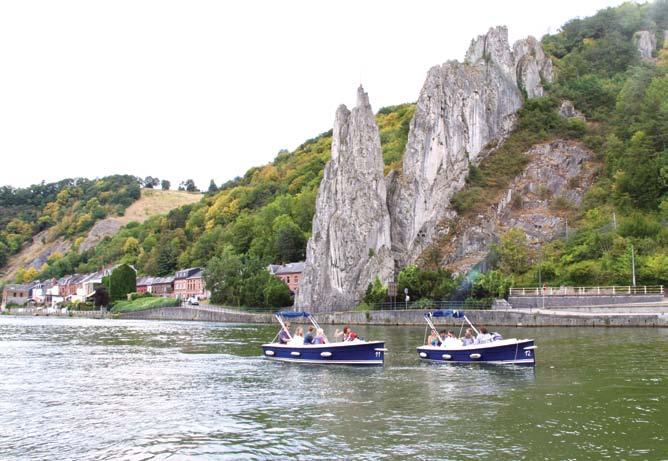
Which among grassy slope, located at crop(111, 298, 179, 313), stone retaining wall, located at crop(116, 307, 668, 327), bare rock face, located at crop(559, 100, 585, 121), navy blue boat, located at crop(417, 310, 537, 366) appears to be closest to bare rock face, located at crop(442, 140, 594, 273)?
bare rock face, located at crop(559, 100, 585, 121)

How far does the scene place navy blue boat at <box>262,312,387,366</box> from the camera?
133ft

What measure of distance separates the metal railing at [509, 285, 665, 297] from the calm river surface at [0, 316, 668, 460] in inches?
1067

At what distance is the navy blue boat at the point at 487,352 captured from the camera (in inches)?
1518

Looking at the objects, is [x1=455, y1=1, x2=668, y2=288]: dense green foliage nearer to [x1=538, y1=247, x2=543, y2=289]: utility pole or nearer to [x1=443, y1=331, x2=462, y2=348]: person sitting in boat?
[x1=538, y1=247, x2=543, y2=289]: utility pole

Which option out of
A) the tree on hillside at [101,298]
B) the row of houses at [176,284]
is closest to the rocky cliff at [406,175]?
the row of houses at [176,284]

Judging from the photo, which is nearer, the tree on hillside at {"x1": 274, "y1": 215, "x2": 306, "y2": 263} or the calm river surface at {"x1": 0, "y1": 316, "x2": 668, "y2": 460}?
the calm river surface at {"x1": 0, "y1": 316, "x2": 668, "y2": 460}

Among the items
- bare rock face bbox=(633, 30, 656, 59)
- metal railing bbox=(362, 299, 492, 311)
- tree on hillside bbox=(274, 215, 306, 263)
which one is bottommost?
metal railing bbox=(362, 299, 492, 311)

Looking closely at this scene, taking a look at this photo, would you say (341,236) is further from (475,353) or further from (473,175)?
(475,353)

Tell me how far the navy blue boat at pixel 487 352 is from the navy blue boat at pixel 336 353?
349 cm

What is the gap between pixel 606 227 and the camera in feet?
289

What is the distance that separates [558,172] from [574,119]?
14962mm

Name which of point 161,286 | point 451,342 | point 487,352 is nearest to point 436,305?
point 451,342

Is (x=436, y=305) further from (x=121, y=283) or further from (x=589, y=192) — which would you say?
(x=121, y=283)

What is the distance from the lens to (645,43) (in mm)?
143875
